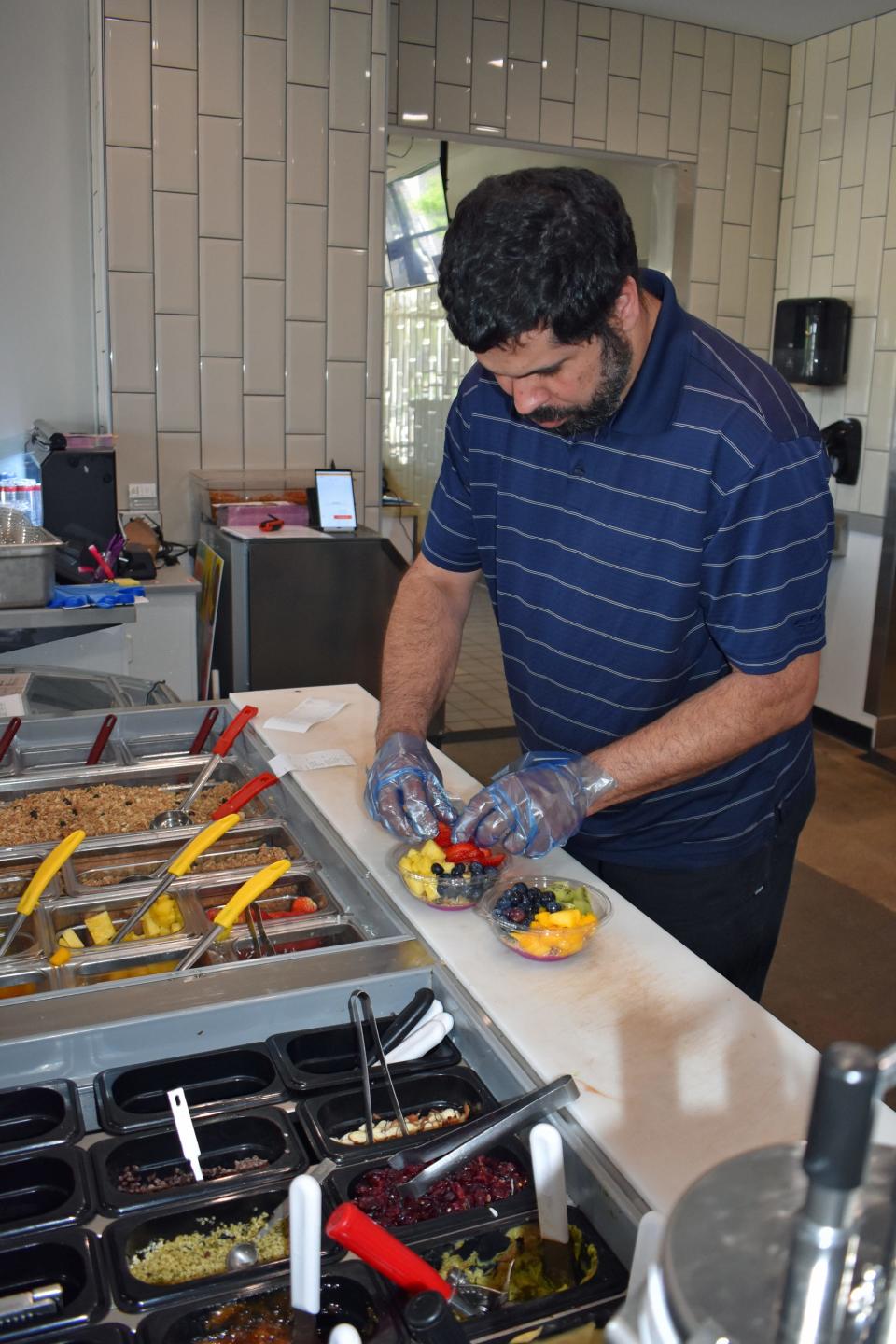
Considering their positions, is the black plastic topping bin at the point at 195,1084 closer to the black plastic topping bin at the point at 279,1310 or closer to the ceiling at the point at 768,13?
the black plastic topping bin at the point at 279,1310

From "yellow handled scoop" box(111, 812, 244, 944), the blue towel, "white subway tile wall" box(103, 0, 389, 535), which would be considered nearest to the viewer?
"yellow handled scoop" box(111, 812, 244, 944)

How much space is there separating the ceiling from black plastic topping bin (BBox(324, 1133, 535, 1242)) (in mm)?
4937

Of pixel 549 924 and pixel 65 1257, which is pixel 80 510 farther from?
pixel 65 1257

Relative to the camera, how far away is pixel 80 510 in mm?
3682

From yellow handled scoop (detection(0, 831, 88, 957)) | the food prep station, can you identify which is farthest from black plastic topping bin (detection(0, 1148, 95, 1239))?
yellow handled scoop (detection(0, 831, 88, 957))

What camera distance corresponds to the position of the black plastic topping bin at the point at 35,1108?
1.04 meters

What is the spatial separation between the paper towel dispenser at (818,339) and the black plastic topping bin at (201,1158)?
4.71m

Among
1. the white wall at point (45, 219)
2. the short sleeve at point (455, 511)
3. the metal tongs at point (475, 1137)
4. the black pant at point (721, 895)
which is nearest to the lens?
the metal tongs at point (475, 1137)

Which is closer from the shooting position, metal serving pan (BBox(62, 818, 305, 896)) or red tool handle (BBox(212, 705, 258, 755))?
metal serving pan (BBox(62, 818, 305, 896))

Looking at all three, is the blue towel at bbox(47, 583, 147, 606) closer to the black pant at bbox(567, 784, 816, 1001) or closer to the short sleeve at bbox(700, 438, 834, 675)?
the black pant at bbox(567, 784, 816, 1001)

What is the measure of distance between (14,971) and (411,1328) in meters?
0.69

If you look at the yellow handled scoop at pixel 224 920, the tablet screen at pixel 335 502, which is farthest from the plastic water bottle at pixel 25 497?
the yellow handled scoop at pixel 224 920

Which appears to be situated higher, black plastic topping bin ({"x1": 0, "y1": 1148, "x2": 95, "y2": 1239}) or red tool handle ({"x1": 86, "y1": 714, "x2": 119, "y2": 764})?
red tool handle ({"x1": 86, "y1": 714, "x2": 119, "y2": 764})

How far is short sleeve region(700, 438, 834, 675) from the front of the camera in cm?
150
